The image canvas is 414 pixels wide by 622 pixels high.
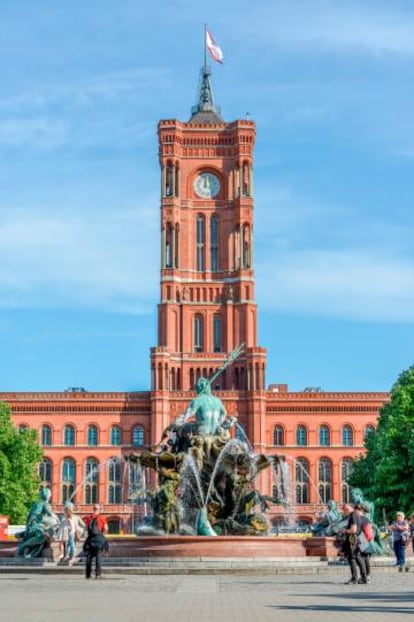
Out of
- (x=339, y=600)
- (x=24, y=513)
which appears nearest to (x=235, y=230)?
(x=24, y=513)

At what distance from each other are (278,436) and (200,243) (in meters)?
19.4

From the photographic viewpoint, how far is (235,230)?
103 metres

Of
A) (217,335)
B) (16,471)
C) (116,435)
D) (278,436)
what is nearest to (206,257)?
(217,335)

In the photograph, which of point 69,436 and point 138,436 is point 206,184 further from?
point 69,436

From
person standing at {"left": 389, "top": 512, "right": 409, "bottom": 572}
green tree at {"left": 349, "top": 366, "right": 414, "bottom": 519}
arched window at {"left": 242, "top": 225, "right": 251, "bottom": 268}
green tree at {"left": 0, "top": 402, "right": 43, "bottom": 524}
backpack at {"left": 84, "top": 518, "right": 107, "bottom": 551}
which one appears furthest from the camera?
arched window at {"left": 242, "top": 225, "right": 251, "bottom": 268}

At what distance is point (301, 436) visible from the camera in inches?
3812

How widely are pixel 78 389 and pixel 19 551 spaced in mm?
74876

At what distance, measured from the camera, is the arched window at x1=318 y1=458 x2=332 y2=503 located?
313ft

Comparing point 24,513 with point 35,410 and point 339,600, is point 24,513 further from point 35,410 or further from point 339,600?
point 339,600

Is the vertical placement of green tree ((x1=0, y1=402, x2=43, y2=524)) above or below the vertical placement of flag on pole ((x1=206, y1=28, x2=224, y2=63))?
below

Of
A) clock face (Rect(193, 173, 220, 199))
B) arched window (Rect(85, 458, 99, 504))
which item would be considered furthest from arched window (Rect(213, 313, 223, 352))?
arched window (Rect(85, 458, 99, 504))

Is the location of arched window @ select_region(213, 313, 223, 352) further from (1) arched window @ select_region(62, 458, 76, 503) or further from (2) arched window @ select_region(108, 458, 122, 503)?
(1) arched window @ select_region(62, 458, 76, 503)

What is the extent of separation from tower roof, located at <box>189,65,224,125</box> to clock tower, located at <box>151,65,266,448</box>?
0.66 feet

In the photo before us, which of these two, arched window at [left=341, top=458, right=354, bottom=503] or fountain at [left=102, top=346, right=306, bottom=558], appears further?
arched window at [left=341, top=458, right=354, bottom=503]
